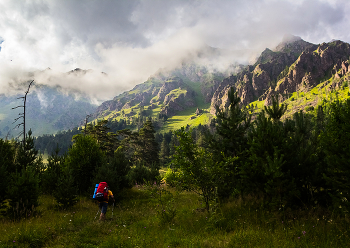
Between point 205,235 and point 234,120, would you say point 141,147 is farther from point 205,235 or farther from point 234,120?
point 205,235

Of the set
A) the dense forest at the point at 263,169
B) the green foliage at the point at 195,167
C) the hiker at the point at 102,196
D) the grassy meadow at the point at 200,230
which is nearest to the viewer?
the grassy meadow at the point at 200,230

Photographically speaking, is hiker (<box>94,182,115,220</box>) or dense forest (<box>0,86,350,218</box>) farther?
hiker (<box>94,182,115,220</box>)

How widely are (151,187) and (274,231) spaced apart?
5134 millimetres

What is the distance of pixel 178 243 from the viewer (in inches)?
240

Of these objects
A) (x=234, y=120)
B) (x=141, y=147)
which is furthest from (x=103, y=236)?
(x=141, y=147)

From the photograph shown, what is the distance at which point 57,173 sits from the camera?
1509 cm

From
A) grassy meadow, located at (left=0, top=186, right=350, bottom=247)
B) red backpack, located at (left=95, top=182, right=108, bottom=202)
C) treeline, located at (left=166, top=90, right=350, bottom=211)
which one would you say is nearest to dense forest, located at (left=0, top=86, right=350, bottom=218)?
treeline, located at (left=166, top=90, right=350, bottom=211)

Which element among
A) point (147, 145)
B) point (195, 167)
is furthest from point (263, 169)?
point (147, 145)

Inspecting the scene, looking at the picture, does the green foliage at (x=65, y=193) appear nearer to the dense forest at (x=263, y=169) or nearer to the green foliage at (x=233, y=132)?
the dense forest at (x=263, y=169)

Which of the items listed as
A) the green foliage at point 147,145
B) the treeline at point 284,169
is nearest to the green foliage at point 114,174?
the treeline at point 284,169

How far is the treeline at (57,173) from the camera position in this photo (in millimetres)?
8461

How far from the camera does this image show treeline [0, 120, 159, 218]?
8461mm

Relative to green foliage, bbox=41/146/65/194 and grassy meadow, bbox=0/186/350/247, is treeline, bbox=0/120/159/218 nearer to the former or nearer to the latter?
green foliage, bbox=41/146/65/194

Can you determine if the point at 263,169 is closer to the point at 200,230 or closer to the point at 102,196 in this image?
the point at 200,230
